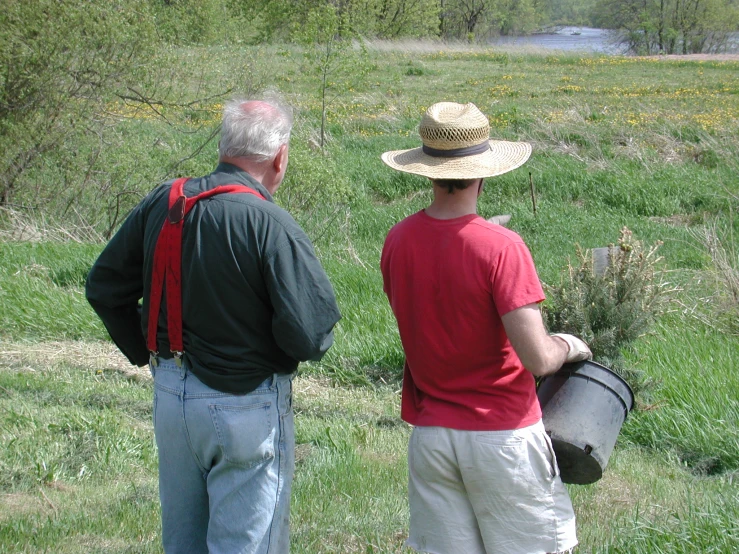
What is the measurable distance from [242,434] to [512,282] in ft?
3.00

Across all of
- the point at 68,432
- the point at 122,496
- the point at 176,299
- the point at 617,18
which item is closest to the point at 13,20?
the point at 68,432

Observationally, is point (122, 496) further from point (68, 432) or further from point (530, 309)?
point (530, 309)

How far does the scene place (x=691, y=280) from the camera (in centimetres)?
860

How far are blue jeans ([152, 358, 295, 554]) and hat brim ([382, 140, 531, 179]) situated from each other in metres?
0.78

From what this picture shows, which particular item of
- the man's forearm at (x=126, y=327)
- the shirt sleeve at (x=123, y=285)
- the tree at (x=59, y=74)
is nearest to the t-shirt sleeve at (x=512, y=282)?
the shirt sleeve at (x=123, y=285)

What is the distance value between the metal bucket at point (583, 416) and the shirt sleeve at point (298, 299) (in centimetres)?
81

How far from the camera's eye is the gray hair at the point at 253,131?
2.63 meters

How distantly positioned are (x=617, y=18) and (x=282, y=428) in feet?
207

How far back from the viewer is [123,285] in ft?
9.32

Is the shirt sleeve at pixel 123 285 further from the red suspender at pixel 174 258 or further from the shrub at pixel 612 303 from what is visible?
the shrub at pixel 612 303

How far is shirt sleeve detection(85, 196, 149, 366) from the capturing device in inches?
109

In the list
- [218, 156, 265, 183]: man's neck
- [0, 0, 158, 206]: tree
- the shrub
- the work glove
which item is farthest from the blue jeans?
[0, 0, 158, 206]: tree

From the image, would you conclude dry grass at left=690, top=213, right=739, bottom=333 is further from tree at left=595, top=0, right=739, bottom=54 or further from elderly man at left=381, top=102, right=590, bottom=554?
tree at left=595, top=0, right=739, bottom=54

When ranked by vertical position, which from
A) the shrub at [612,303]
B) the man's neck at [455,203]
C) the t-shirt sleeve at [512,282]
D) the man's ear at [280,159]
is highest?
the man's ear at [280,159]
